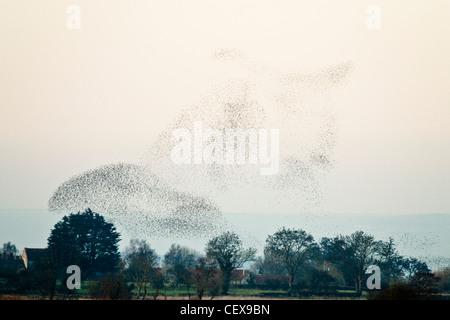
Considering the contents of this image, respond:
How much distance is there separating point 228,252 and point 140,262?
464 cm

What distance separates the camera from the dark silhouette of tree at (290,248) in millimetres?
41594

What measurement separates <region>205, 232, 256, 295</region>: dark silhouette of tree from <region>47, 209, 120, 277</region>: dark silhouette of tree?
540 cm

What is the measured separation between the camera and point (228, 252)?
1583 inches

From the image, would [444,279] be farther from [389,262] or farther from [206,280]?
[206,280]

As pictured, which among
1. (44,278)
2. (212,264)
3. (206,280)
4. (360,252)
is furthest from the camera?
(360,252)

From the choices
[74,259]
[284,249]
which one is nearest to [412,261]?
[284,249]

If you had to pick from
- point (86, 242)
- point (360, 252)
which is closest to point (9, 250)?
point (86, 242)

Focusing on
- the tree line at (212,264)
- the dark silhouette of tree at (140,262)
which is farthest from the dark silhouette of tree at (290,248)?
the dark silhouette of tree at (140,262)

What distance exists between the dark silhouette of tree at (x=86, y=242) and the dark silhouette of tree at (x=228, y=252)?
17.7 feet

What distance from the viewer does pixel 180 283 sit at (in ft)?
124

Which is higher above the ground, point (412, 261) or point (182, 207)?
point (182, 207)
